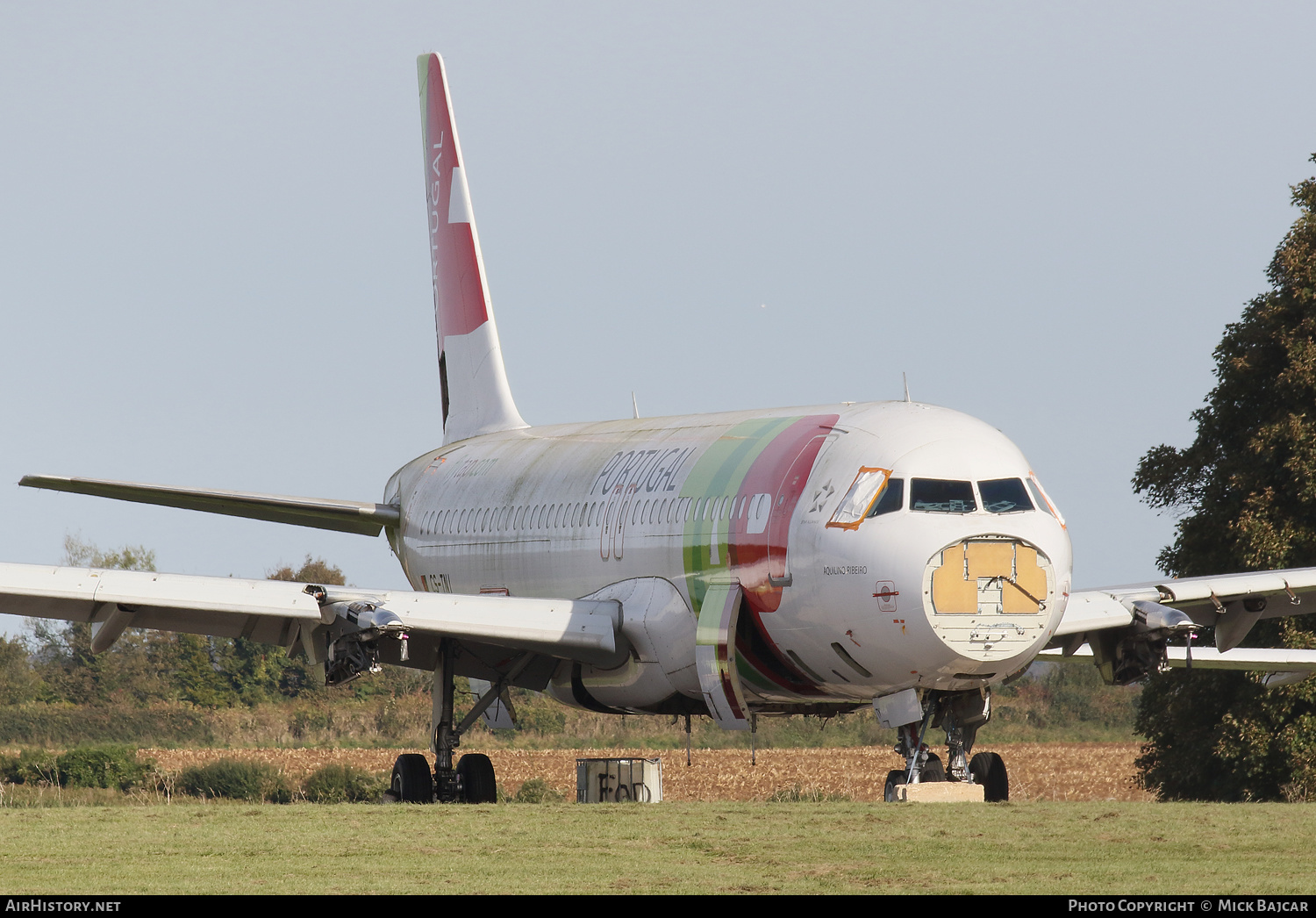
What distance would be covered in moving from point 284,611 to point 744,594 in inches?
195

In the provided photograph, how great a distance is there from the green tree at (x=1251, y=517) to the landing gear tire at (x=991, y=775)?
910 centimetres

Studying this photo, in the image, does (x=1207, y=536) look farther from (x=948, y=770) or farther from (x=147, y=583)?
(x=147, y=583)

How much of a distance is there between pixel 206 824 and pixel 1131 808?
340 inches

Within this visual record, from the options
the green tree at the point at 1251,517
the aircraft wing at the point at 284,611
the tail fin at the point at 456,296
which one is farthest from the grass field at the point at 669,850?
the tail fin at the point at 456,296

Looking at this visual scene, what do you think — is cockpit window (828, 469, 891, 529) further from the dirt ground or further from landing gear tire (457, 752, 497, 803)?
the dirt ground

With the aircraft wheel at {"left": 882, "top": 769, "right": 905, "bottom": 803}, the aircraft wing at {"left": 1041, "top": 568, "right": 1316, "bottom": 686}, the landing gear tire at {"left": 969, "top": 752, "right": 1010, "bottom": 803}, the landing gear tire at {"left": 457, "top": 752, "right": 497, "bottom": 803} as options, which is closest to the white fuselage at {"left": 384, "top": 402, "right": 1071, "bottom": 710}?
the aircraft wheel at {"left": 882, "top": 769, "right": 905, "bottom": 803}

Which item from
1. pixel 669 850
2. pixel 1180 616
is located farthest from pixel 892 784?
pixel 669 850

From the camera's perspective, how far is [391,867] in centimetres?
1382

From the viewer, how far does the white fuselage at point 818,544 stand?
19.1m

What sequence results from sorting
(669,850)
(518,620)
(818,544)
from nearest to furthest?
1. (669,850)
2. (818,544)
3. (518,620)

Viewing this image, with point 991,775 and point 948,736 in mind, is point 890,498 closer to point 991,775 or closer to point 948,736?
point 948,736

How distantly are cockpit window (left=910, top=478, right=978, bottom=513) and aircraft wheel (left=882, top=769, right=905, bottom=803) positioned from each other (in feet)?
9.16

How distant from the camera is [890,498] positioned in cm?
1972

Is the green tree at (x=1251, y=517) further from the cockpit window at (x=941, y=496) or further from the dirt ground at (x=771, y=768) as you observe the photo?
the cockpit window at (x=941, y=496)
